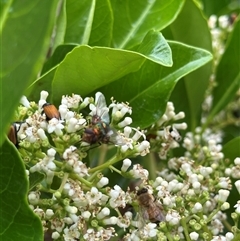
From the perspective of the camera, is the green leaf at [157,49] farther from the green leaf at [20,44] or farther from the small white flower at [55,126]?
the green leaf at [20,44]

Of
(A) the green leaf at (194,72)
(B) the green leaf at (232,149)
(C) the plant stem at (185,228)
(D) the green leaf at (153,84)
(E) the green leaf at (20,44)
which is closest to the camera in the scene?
(E) the green leaf at (20,44)

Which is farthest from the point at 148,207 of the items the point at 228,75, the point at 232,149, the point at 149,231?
the point at 228,75

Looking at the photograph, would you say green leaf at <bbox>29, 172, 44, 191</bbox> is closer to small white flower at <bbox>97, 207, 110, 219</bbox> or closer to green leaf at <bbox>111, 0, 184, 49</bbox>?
small white flower at <bbox>97, 207, 110, 219</bbox>

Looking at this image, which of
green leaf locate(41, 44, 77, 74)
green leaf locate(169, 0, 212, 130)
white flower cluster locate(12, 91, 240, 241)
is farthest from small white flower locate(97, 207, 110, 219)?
green leaf locate(169, 0, 212, 130)

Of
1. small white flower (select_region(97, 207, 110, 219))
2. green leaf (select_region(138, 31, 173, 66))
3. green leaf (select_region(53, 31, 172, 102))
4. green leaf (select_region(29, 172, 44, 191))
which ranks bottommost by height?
small white flower (select_region(97, 207, 110, 219))

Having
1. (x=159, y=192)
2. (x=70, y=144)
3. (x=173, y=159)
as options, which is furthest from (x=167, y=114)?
(x=70, y=144)

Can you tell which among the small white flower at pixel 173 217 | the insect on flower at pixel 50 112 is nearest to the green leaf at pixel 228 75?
the small white flower at pixel 173 217
